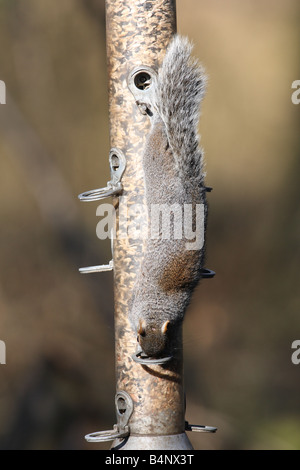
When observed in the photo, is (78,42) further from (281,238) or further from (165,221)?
(165,221)

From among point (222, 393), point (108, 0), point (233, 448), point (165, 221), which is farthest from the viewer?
point (222, 393)

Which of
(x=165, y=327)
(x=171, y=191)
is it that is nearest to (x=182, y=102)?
(x=171, y=191)

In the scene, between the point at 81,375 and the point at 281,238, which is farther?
the point at 281,238

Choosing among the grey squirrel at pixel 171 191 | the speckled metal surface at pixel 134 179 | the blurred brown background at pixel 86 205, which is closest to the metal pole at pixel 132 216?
the speckled metal surface at pixel 134 179

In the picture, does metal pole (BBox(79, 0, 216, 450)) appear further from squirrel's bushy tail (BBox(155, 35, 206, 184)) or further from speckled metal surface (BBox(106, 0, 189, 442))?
squirrel's bushy tail (BBox(155, 35, 206, 184))

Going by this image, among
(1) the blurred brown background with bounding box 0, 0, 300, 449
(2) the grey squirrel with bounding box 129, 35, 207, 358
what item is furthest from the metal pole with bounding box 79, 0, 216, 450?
(1) the blurred brown background with bounding box 0, 0, 300, 449

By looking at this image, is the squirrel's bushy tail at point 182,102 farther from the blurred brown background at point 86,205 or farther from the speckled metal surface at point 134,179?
the blurred brown background at point 86,205

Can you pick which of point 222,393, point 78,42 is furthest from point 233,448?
point 78,42

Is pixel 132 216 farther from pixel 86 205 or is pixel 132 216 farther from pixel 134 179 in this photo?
pixel 86 205
